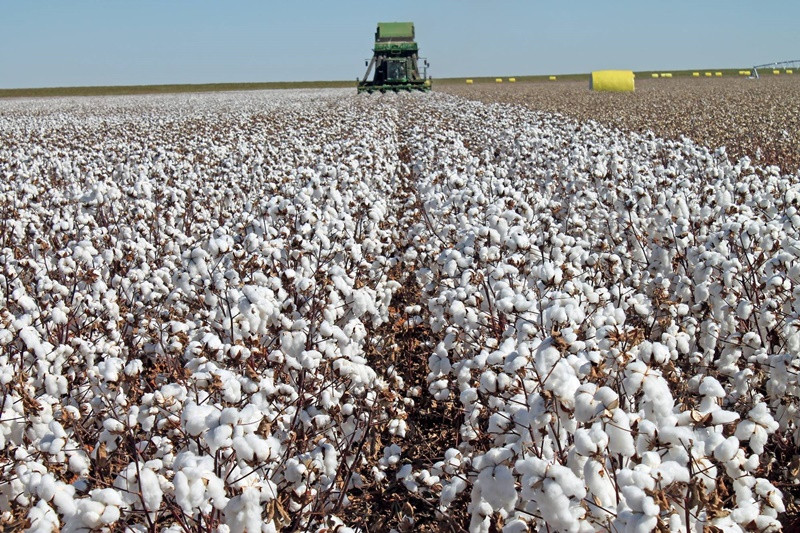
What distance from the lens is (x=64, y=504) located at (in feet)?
9.25

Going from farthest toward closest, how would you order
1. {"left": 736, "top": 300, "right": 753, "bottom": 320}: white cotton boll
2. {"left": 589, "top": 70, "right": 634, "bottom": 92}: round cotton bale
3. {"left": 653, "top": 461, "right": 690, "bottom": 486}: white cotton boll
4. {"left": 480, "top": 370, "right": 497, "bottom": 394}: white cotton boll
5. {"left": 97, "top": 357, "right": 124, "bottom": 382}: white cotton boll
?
{"left": 589, "top": 70, "right": 634, "bottom": 92}: round cotton bale → {"left": 736, "top": 300, "right": 753, "bottom": 320}: white cotton boll → {"left": 97, "top": 357, "right": 124, "bottom": 382}: white cotton boll → {"left": 480, "top": 370, "right": 497, "bottom": 394}: white cotton boll → {"left": 653, "top": 461, "right": 690, "bottom": 486}: white cotton boll

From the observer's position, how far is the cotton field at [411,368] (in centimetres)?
275

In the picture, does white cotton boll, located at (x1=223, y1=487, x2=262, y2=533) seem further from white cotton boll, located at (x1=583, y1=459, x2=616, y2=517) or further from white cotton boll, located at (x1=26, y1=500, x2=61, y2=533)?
white cotton boll, located at (x1=583, y1=459, x2=616, y2=517)

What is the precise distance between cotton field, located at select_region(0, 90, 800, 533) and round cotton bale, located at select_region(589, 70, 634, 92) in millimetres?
39449

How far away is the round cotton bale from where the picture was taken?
46281mm

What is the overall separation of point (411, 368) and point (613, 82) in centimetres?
4465

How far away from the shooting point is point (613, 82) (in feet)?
153

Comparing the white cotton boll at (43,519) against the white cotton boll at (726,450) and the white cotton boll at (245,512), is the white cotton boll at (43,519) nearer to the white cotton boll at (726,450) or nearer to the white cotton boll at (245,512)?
the white cotton boll at (245,512)

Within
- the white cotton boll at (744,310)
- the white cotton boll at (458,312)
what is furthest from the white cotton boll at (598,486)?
the white cotton boll at (744,310)

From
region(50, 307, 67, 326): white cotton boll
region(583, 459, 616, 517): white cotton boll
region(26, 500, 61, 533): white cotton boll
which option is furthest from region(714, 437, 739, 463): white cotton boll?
region(50, 307, 67, 326): white cotton boll

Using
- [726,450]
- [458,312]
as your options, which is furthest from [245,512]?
[458,312]

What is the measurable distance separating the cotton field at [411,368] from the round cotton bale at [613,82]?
39449mm

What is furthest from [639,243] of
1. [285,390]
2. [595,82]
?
[595,82]

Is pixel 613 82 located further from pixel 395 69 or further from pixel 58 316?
pixel 58 316
